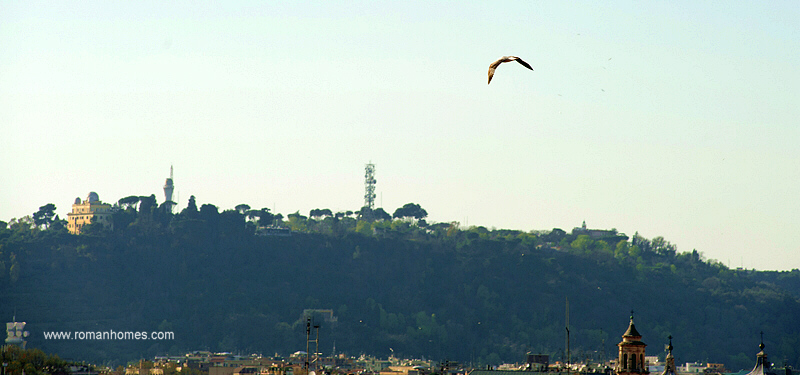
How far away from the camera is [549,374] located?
122750 millimetres

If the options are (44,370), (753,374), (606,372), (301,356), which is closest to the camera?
(753,374)

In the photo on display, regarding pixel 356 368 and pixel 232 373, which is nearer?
pixel 232 373

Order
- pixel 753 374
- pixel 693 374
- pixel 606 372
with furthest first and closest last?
pixel 693 374 < pixel 606 372 < pixel 753 374

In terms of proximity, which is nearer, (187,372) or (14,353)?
(14,353)

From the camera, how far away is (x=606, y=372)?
14375 cm

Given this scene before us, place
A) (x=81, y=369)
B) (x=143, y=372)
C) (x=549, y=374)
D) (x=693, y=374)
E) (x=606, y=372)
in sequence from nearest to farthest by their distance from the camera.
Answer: (x=549, y=374) < (x=606, y=372) < (x=81, y=369) < (x=143, y=372) < (x=693, y=374)

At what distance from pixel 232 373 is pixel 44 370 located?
43949 mm

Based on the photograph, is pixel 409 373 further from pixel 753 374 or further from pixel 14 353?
pixel 753 374

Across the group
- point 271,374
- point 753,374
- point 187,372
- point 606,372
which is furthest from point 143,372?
point 753,374

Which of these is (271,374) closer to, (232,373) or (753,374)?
(232,373)

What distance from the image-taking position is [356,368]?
7869 inches

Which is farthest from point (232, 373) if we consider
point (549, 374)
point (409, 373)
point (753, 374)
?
point (753, 374)

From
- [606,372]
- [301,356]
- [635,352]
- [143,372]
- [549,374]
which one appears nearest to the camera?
[635,352]

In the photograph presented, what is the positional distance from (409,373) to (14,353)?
51283 mm
